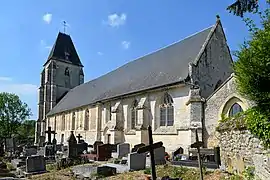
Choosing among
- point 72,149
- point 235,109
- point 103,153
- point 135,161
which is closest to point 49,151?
point 72,149

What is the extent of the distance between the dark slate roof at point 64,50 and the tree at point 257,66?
141ft

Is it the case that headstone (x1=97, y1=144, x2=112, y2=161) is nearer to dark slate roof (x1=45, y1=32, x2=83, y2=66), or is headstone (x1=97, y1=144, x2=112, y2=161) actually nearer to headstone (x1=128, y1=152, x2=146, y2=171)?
headstone (x1=128, y1=152, x2=146, y2=171)

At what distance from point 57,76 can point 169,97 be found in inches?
1231

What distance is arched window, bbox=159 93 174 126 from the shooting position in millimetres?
22078

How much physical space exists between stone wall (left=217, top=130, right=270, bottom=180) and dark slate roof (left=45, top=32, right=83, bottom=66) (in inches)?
1637

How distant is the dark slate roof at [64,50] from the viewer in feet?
162

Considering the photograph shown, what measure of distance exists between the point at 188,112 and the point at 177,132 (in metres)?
1.75

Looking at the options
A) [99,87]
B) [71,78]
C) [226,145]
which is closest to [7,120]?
[71,78]

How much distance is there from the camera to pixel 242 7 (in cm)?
823

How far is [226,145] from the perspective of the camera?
10633 millimetres

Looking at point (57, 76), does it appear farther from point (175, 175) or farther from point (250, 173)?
point (250, 173)

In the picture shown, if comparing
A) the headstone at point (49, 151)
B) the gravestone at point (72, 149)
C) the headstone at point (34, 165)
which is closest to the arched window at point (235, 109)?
the gravestone at point (72, 149)

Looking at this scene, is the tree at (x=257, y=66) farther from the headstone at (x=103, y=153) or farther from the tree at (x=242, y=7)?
the headstone at (x=103, y=153)

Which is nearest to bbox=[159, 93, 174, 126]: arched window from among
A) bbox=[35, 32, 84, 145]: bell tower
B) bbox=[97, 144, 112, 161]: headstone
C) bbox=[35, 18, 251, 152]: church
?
bbox=[35, 18, 251, 152]: church
